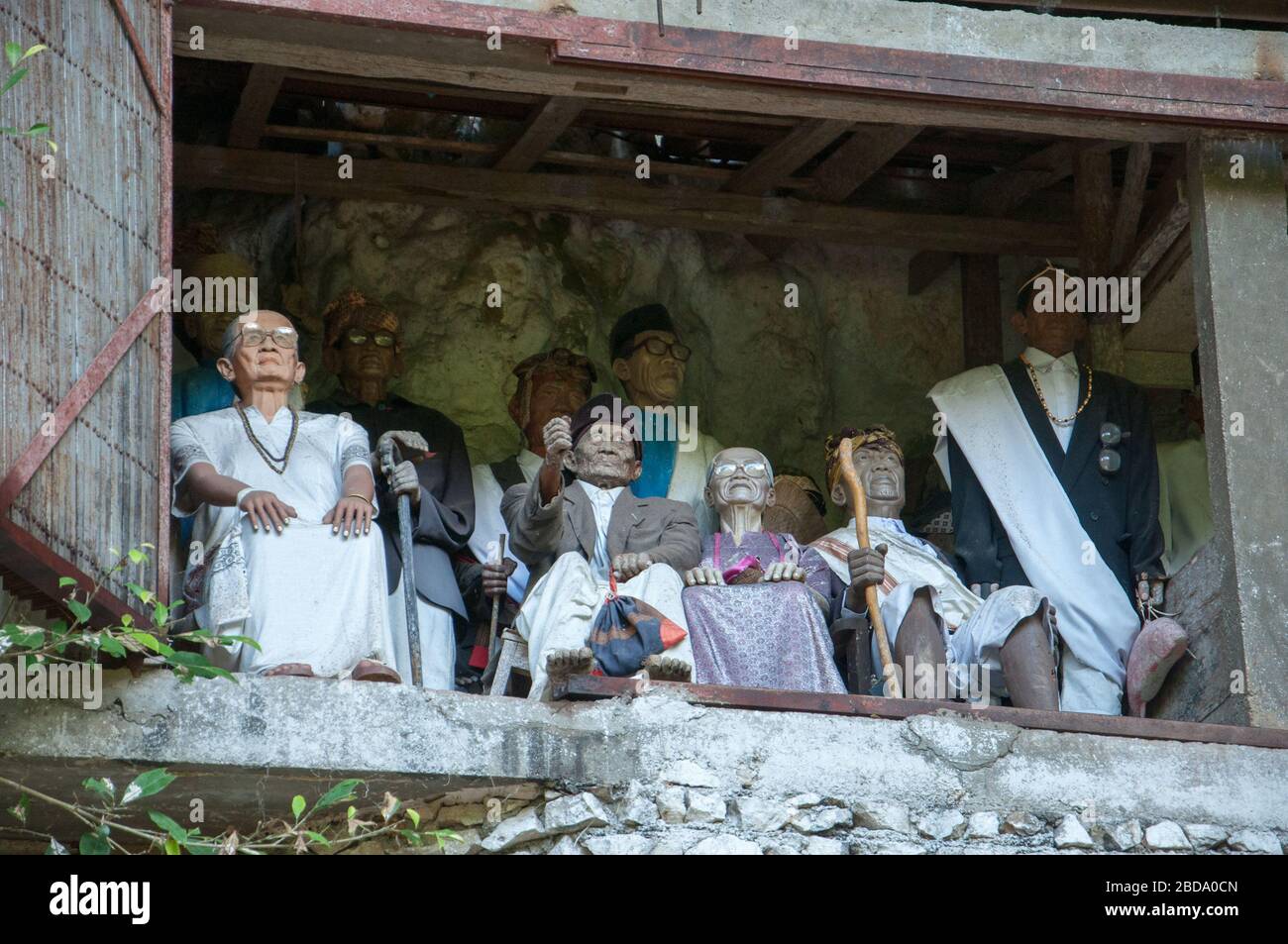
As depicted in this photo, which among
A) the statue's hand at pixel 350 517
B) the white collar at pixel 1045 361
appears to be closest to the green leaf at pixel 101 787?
the statue's hand at pixel 350 517

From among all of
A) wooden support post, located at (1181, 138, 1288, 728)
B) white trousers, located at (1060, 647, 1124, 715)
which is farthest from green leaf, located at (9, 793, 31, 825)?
wooden support post, located at (1181, 138, 1288, 728)

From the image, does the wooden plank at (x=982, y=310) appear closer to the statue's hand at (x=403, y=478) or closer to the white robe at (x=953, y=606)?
the white robe at (x=953, y=606)

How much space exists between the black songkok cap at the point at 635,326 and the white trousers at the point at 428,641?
5.88 feet

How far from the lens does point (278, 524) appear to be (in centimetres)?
826

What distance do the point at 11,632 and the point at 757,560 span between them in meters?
3.06

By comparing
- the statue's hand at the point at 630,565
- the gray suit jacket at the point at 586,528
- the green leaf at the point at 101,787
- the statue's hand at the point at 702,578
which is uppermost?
the gray suit jacket at the point at 586,528

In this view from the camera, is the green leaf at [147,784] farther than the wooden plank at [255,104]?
No

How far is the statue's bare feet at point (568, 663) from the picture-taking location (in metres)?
7.94

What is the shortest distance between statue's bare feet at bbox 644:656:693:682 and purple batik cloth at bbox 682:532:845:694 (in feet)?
1.11

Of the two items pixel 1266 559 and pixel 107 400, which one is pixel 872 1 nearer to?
pixel 1266 559

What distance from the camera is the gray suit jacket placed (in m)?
8.76

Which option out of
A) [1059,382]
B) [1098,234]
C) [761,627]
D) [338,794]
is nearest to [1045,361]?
[1059,382]

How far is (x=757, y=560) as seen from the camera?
9078 millimetres

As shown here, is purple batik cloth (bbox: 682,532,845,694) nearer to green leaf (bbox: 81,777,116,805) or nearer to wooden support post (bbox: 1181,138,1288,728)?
wooden support post (bbox: 1181,138,1288,728)
